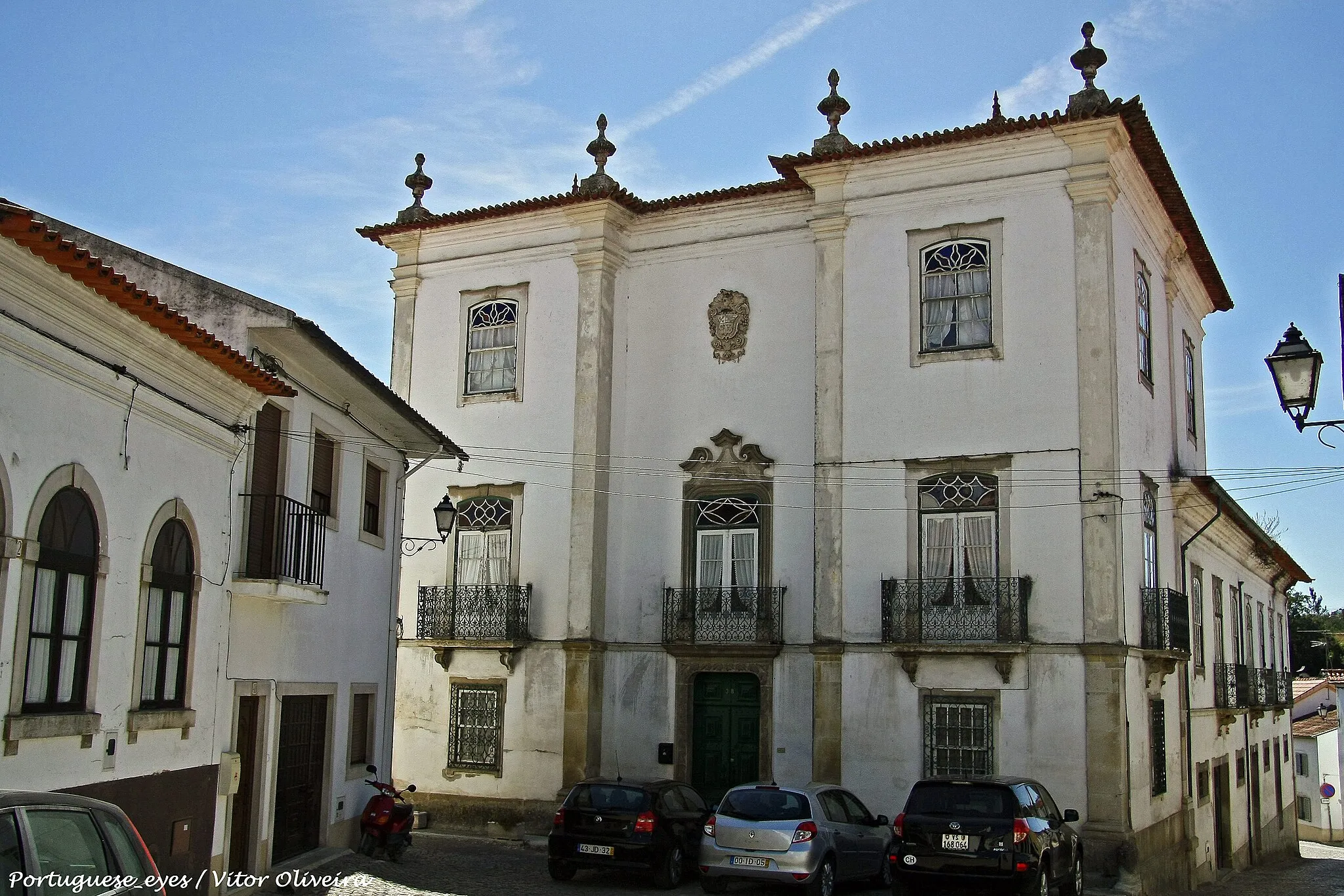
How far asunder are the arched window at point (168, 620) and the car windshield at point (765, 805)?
20.1 ft

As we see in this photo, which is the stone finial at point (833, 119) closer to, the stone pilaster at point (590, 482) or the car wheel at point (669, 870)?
the stone pilaster at point (590, 482)

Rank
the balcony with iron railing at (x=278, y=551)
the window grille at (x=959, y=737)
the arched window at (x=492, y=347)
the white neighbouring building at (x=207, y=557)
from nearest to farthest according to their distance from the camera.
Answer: the white neighbouring building at (x=207, y=557) → the balcony with iron railing at (x=278, y=551) → the window grille at (x=959, y=737) → the arched window at (x=492, y=347)

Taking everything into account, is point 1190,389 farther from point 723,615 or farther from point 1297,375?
point 1297,375

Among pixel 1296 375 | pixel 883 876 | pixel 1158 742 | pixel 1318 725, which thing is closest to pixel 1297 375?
pixel 1296 375

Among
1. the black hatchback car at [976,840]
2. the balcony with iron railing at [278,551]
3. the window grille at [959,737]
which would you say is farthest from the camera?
the window grille at [959,737]

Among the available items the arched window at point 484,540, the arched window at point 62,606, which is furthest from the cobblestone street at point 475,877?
the arched window at point 62,606

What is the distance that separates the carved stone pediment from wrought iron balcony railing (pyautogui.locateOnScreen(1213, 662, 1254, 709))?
1029 cm

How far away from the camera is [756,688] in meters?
19.8

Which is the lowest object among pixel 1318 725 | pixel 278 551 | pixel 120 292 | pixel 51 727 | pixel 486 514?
pixel 1318 725

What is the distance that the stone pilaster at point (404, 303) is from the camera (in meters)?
23.0

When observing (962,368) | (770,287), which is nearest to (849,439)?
(962,368)

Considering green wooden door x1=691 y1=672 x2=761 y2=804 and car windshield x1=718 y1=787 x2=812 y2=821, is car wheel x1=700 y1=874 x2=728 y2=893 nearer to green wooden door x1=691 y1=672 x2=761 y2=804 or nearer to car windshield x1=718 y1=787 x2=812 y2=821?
car windshield x1=718 y1=787 x2=812 y2=821

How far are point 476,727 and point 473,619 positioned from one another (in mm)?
1781

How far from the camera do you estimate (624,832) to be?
15133 millimetres
